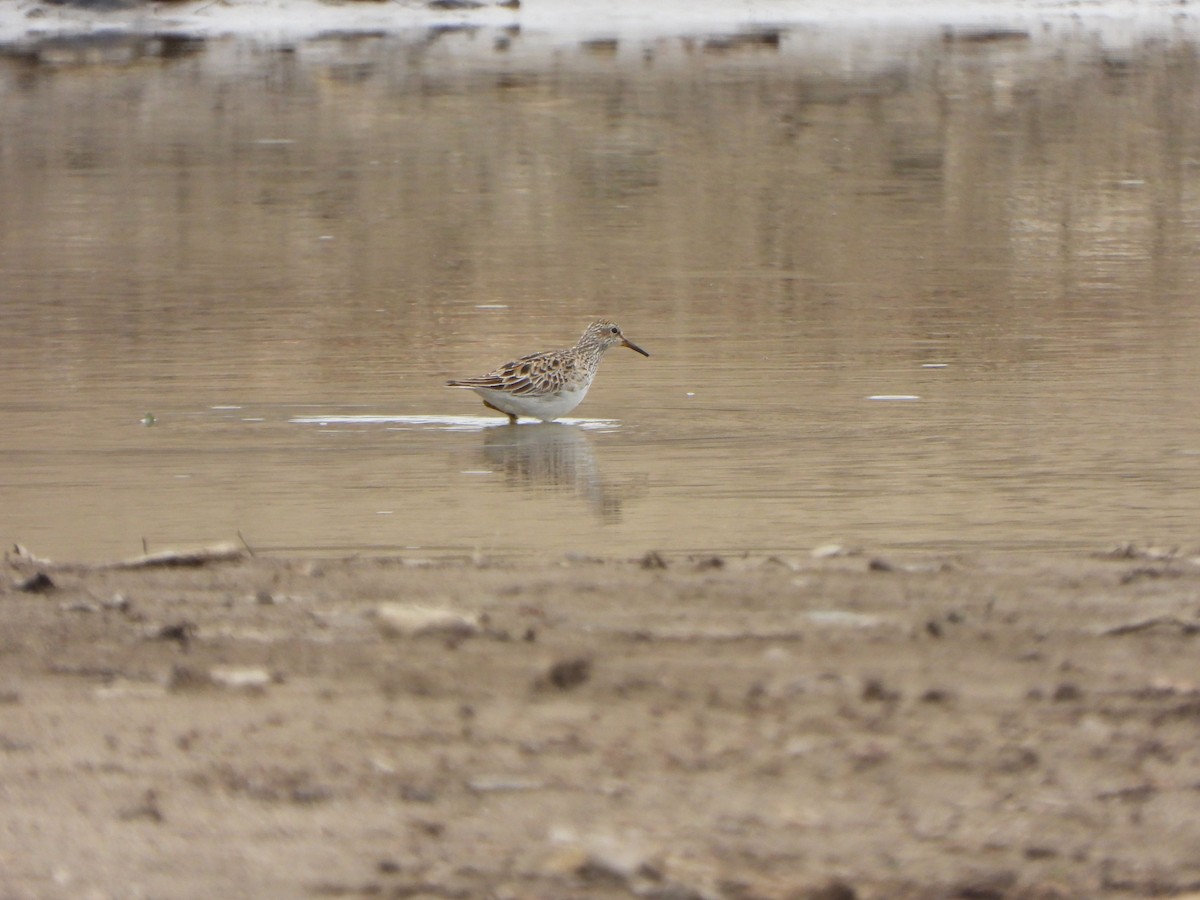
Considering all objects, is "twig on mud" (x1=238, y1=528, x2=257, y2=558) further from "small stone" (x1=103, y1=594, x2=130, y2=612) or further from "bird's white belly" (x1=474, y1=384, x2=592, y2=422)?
"bird's white belly" (x1=474, y1=384, x2=592, y2=422)

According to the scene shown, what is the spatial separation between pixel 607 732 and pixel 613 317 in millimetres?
8773

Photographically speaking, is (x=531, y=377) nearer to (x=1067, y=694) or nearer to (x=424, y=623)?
(x=424, y=623)

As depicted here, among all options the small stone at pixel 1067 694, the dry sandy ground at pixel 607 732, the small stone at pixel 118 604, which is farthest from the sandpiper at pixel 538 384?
the small stone at pixel 1067 694

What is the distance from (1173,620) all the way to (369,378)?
20.5 feet

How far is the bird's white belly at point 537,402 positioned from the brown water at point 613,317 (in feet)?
0.38

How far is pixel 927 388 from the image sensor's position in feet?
35.0

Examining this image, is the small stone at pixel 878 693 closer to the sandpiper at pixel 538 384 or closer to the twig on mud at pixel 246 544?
the twig on mud at pixel 246 544

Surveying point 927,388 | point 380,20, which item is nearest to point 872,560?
point 927,388

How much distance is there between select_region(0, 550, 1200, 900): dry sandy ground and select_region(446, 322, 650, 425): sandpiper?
11.6 feet

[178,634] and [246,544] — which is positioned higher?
[178,634]

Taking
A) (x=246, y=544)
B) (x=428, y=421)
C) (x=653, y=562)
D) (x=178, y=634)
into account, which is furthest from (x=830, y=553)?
(x=428, y=421)

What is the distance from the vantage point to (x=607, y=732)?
190 inches

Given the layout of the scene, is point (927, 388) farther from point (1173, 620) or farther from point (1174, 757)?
point (1174, 757)

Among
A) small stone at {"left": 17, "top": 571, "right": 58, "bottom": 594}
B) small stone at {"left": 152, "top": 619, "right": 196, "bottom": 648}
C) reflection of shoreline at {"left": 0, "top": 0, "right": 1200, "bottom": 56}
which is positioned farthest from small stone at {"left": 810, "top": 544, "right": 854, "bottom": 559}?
reflection of shoreline at {"left": 0, "top": 0, "right": 1200, "bottom": 56}
